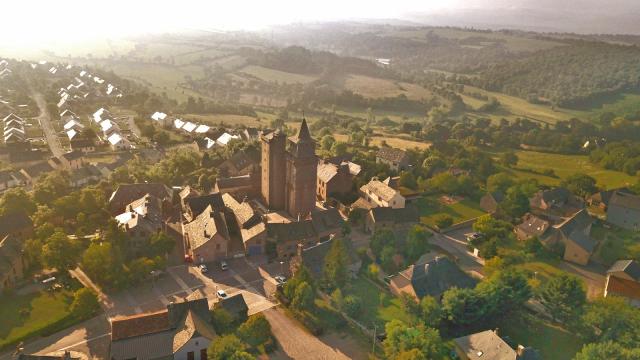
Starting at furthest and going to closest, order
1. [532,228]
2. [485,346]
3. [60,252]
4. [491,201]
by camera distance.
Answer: [491,201] < [532,228] < [60,252] < [485,346]

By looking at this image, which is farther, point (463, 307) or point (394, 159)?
point (394, 159)

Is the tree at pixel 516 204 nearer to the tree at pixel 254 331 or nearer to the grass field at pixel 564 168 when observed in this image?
the grass field at pixel 564 168

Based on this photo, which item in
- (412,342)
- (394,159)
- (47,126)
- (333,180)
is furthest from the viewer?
(47,126)

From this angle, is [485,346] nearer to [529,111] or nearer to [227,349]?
[227,349]

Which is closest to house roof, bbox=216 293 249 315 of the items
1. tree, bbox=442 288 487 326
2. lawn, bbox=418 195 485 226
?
tree, bbox=442 288 487 326

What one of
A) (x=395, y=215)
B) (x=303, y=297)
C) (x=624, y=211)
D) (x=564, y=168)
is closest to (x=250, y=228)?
(x=303, y=297)

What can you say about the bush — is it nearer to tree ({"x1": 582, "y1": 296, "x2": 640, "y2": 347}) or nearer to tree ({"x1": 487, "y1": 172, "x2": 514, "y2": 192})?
tree ({"x1": 487, "y1": 172, "x2": 514, "y2": 192})

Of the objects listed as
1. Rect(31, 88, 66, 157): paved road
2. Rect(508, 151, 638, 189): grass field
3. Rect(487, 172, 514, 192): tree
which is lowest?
Rect(31, 88, 66, 157): paved road
